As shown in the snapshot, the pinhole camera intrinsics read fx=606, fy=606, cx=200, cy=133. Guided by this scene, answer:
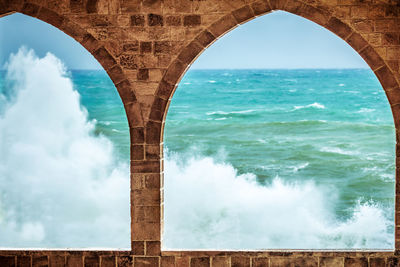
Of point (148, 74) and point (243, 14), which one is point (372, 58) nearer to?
point (243, 14)

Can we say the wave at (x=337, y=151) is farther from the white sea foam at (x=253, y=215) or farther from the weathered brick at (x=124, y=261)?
the weathered brick at (x=124, y=261)

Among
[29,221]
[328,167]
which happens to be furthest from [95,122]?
[328,167]

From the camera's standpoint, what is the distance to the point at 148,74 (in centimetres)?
633

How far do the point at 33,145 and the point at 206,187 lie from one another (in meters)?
8.32

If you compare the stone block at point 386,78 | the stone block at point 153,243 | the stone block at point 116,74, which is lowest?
the stone block at point 153,243

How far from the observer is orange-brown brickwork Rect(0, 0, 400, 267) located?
245 inches

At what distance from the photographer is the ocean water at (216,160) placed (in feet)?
68.8

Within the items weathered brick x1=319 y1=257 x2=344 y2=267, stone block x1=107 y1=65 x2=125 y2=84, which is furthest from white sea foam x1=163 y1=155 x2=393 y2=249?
stone block x1=107 y1=65 x2=125 y2=84

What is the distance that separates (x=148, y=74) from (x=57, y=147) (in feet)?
64.4

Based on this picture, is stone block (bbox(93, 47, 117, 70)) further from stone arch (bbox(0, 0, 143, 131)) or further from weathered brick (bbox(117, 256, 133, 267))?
weathered brick (bbox(117, 256, 133, 267))

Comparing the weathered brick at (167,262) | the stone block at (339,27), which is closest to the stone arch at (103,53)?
the weathered brick at (167,262)

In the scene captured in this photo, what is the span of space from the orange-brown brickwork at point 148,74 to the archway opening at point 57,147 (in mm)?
14207

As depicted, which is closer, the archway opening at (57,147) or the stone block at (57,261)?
the stone block at (57,261)

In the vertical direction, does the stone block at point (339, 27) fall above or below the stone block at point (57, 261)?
above
